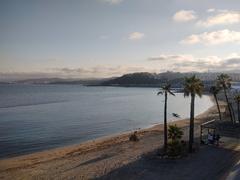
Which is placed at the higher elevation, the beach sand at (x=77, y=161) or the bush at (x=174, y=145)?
the bush at (x=174, y=145)

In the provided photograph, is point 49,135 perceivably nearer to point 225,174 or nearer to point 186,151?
point 186,151

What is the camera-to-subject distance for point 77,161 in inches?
1383

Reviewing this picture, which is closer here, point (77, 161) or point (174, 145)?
point (174, 145)

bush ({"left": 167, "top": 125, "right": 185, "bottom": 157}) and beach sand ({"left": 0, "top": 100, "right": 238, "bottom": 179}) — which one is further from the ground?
bush ({"left": 167, "top": 125, "right": 185, "bottom": 157})

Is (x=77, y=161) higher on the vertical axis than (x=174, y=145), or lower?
lower

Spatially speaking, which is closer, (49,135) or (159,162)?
(159,162)

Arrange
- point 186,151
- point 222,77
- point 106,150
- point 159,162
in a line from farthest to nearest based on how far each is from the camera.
A: point 222,77, point 106,150, point 186,151, point 159,162

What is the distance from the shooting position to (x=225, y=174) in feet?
87.6

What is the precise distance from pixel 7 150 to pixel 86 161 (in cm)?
1593

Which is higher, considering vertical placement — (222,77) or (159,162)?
(222,77)

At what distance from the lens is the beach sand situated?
29922mm

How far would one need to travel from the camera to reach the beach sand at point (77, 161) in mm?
29922

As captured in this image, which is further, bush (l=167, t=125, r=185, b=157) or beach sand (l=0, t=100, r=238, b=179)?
bush (l=167, t=125, r=185, b=157)

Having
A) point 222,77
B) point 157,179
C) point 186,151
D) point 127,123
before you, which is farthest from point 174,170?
point 127,123
